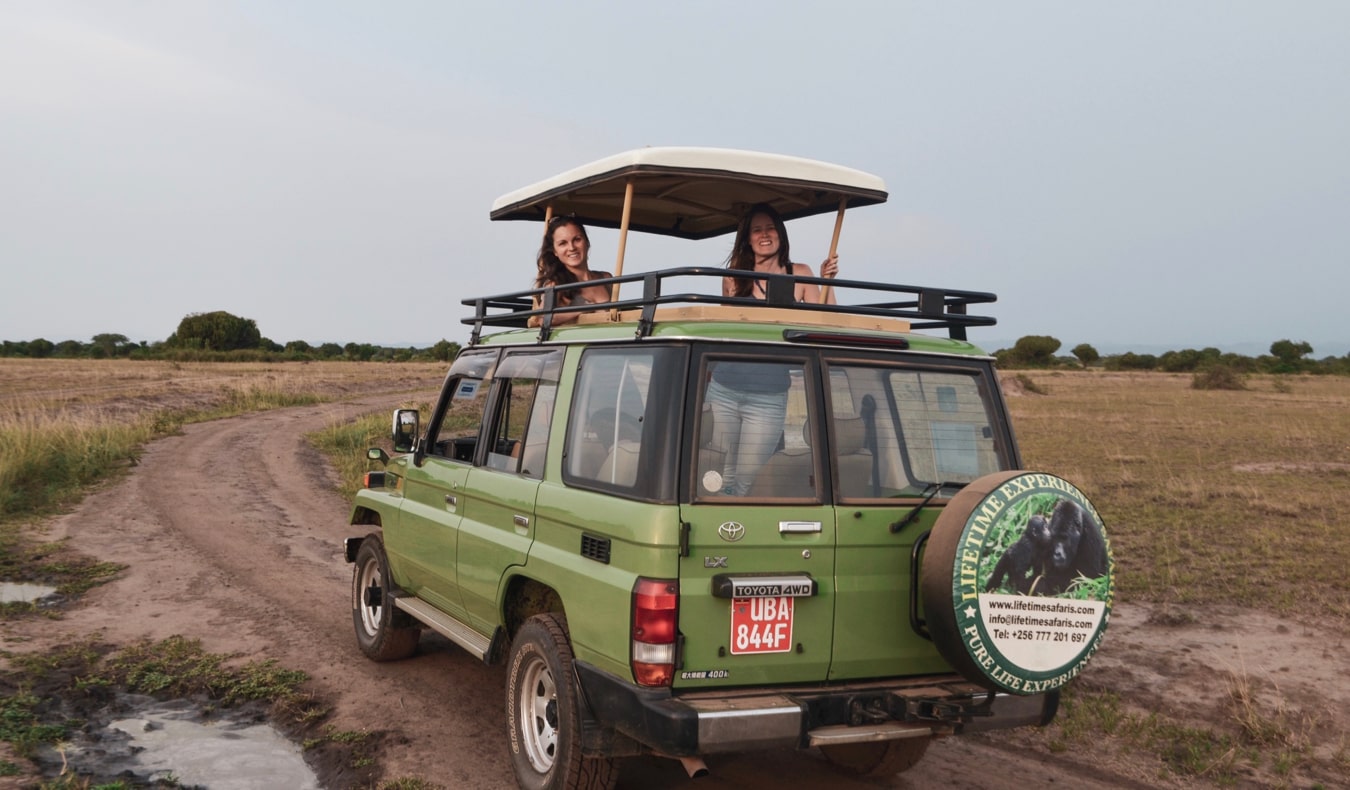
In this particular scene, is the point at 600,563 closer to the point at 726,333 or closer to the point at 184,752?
the point at 726,333

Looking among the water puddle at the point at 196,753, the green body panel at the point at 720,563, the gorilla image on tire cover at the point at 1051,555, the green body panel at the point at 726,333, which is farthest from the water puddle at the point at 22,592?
the gorilla image on tire cover at the point at 1051,555

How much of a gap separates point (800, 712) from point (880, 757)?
5.13 ft

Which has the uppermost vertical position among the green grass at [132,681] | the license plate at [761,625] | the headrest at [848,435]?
the headrest at [848,435]

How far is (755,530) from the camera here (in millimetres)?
3773

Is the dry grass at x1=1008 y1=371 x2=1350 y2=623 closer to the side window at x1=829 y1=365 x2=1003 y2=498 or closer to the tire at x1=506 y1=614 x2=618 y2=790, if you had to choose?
the side window at x1=829 y1=365 x2=1003 y2=498

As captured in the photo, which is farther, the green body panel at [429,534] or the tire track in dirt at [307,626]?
the green body panel at [429,534]

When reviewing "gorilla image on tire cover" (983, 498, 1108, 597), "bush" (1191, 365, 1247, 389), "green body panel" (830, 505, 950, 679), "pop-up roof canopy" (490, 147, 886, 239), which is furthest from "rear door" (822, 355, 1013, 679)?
"bush" (1191, 365, 1247, 389)

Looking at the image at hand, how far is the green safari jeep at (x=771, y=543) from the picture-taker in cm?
369

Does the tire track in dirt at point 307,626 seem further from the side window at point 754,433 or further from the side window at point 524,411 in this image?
the side window at point 754,433

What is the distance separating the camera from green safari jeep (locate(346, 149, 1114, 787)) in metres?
3.69

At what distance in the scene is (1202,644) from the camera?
713 cm

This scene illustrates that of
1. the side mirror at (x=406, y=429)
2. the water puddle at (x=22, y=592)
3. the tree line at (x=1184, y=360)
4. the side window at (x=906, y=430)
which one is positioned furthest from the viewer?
the tree line at (x=1184, y=360)

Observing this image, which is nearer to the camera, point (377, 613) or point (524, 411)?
point (524, 411)

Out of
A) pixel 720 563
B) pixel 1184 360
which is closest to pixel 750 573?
pixel 720 563
